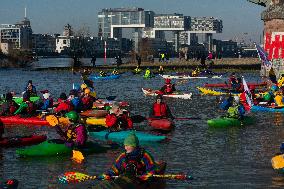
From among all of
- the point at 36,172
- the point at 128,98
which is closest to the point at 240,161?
the point at 36,172

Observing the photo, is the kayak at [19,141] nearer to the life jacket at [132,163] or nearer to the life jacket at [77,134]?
the life jacket at [77,134]

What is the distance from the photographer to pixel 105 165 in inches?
761

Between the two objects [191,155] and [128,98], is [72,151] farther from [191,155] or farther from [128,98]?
[128,98]

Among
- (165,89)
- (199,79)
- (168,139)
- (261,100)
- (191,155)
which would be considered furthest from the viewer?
(199,79)

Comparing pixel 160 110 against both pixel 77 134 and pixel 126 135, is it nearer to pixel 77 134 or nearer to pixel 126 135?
pixel 126 135

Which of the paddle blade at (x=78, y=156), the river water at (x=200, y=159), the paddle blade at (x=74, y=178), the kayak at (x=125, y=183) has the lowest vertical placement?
the river water at (x=200, y=159)

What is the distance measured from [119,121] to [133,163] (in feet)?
30.7

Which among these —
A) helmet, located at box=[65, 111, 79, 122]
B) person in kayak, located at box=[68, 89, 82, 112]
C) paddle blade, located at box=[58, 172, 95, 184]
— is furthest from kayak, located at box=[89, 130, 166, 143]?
paddle blade, located at box=[58, 172, 95, 184]

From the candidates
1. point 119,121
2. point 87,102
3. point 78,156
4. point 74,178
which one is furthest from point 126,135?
point 87,102

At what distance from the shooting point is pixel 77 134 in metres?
19.8

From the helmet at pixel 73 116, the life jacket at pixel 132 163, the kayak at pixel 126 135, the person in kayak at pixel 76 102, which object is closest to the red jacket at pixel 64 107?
the person in kayak at pixel 76 102

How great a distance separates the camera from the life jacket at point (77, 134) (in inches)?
778

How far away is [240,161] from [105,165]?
4542 millimetres

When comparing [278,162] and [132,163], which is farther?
[278,162]
